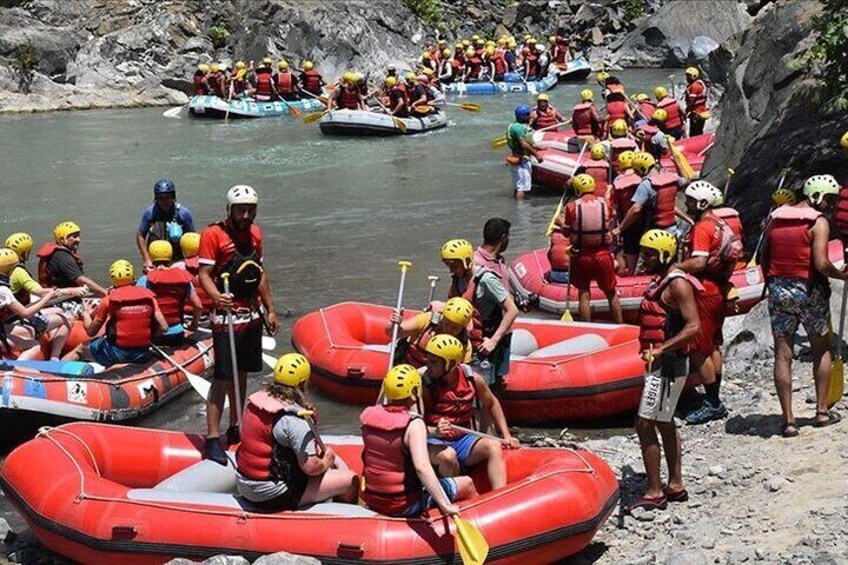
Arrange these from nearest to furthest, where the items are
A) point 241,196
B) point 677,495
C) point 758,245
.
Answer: point 677,495 < point 241,196 < point 758,245

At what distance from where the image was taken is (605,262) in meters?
9.48

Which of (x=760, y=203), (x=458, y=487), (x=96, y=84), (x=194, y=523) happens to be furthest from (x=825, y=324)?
(x=96, y=84)

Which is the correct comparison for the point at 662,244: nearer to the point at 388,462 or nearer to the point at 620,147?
the point at 388,462

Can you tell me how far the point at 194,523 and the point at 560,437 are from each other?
309 cm

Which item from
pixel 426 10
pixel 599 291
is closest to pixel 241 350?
pixel 599 291

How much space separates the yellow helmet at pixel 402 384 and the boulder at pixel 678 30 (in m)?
31.0

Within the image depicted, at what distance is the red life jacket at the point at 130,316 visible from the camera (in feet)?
27.5

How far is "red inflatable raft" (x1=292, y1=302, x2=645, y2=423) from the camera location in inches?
316

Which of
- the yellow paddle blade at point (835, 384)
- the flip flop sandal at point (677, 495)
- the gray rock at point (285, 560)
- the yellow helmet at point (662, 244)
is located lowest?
the flip flop sandal at point (677, 495)

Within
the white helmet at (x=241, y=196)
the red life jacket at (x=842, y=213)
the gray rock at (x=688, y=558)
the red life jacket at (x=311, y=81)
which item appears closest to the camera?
the gray rock at (x=688, y=558)

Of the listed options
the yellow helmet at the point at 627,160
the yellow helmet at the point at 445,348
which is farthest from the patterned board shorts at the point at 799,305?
the yellow helmet at the point at 627,160

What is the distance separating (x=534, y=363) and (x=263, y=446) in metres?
2.99

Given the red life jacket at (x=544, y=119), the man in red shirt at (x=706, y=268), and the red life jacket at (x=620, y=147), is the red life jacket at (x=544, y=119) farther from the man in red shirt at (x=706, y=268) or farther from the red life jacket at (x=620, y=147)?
the man in red shirt at (x=706, y=268)

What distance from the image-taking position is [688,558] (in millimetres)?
5402
